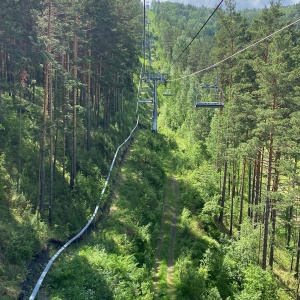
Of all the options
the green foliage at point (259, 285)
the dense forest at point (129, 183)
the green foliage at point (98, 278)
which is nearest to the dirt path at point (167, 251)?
the dense forest at point (129, 183)

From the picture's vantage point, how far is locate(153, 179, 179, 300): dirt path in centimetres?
1727

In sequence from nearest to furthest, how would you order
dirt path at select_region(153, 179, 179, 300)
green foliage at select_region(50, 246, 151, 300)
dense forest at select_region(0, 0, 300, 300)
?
green foliage at select_region(50, 246, 151, 300) → dense forest at select_region(0, 0, 300, 300) → dirt path at select_region(153, 179, 179, 300)

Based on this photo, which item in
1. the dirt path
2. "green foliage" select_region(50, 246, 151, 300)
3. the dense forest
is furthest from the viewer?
the dirt path

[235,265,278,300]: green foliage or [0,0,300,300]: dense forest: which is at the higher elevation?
[0,0,300,300]: dense forest

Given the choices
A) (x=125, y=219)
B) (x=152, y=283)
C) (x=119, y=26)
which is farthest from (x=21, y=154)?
(x=119, y=26)

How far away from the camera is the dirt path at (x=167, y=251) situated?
17.3 meters

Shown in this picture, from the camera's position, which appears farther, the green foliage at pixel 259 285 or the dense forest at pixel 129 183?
the green foliage at pixel 259 285

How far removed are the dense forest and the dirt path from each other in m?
0.08

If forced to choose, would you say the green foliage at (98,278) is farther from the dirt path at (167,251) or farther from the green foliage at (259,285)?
the green foliage at (259,285)

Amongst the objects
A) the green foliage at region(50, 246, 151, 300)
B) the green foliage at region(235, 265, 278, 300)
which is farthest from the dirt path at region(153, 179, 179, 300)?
the green foliage at region(235, 265, 278, 300)

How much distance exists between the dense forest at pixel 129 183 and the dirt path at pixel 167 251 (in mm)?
81

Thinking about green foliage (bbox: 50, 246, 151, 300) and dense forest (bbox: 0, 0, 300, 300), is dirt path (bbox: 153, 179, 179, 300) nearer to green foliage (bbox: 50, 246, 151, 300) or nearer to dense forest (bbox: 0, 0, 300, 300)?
dense forest (bbox: 0, 0, 300, 300)

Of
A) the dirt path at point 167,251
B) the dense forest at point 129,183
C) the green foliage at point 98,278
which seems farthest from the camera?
the dirt path at point 167,251

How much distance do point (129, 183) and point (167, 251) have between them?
7.39 m
